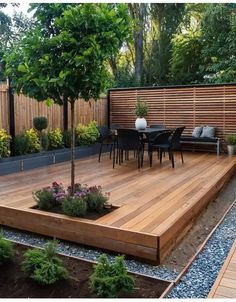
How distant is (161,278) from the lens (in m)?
2.76

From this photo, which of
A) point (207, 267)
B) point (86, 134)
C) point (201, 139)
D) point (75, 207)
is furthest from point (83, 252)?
point (201, 139)

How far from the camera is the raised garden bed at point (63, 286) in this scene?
2361 millimetres

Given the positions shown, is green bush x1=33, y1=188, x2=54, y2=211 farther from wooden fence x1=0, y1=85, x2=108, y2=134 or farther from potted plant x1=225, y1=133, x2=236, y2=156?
potted plant x1=225, y1=133, x2=236, y2=156

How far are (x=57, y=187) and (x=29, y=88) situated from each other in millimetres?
1286

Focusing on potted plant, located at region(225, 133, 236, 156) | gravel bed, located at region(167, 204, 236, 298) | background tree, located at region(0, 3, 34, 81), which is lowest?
gravel bed, located at region(167, 204, 236, 298)

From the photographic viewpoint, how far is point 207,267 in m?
2.98

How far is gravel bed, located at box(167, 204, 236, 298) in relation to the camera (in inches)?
99.7

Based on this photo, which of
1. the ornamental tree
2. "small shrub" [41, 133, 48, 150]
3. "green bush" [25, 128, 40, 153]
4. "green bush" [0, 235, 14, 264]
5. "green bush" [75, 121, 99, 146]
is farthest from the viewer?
"green bush" [75, 121, 99, 146]

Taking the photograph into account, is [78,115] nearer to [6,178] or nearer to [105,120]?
[105,120]

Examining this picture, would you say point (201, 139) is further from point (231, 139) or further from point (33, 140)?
point (33, 140)

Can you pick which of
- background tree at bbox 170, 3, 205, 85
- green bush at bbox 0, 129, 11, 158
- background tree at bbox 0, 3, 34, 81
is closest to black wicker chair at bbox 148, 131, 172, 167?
green bush at bbox 0, 129, 11, 158

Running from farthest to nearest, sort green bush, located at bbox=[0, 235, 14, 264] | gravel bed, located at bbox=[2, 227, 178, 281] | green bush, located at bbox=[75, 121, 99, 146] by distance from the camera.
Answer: green bush, located at bbox=[75, 121, 99, 146] → gravel bed, located at bbox=[2, 227, 178, 281] → green bush, located at bbox=[0, 235, 14, 264]

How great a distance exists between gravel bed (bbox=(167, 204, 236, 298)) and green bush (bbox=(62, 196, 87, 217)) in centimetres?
129

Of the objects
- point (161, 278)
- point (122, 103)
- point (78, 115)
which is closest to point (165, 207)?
point (161, 278)
